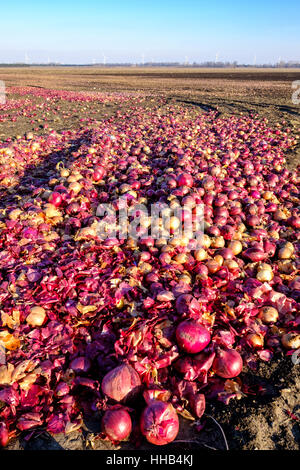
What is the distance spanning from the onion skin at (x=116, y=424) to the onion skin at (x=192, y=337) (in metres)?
0.87

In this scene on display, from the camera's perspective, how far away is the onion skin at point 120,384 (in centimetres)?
264

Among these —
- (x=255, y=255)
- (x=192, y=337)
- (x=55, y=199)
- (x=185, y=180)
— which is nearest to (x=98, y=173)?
(x=55, y=199)

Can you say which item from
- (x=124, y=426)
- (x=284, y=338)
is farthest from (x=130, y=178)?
(x=124, y=426)

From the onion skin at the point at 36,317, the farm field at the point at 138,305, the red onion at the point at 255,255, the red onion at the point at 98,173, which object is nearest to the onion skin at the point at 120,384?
the farm field at the point at 138,305

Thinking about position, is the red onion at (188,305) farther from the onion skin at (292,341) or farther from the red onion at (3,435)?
the red onion at (3,435)

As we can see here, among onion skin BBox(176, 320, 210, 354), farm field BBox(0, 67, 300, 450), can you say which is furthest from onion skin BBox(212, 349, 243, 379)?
onion skin BBox(176, 320, 210, 354)

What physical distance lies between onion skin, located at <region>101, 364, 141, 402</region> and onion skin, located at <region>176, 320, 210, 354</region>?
601mm

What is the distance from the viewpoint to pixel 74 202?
17.9ft

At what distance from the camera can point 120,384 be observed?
8.67 feet

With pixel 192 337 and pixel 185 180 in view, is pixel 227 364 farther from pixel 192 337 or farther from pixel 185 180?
pixel 185 180

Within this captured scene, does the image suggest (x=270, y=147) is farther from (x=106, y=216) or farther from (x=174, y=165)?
(x=106, y=216)

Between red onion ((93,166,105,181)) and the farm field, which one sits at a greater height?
red onion ((93,166,105,181))

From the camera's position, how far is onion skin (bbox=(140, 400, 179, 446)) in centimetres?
243

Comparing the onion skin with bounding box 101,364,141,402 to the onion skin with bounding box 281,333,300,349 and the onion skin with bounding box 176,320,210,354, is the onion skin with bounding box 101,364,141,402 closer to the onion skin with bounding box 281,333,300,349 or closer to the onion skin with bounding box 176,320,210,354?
the onion skin with bounding box 176,320,210,354
